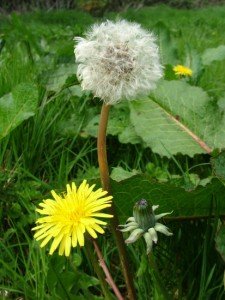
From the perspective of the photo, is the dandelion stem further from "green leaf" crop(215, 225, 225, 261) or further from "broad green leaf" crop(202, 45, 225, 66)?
"broad green leaf" crop(202, 45, 225, 66)

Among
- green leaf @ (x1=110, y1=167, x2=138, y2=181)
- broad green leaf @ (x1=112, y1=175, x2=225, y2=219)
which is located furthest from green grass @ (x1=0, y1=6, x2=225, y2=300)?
green leaf @ (x1=110, y1=167, x2=138, y2=181)

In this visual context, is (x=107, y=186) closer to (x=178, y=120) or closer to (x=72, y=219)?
(x=72, y=219)

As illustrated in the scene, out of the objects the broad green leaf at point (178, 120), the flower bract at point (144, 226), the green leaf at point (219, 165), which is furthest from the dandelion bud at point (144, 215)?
the broad green leaf at point (178, 120)

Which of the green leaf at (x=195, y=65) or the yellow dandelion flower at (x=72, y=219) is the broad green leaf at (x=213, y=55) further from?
the yellow dandelion flower at (x=72, y=219)

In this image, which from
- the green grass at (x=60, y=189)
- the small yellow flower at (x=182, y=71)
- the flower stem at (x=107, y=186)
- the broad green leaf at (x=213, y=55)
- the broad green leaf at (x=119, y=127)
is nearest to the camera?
the flower stem at (x=107, y=186)

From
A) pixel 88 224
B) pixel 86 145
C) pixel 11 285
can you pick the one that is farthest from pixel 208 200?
pixel 86 145

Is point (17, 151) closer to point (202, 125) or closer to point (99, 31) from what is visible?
point (202, 125)
